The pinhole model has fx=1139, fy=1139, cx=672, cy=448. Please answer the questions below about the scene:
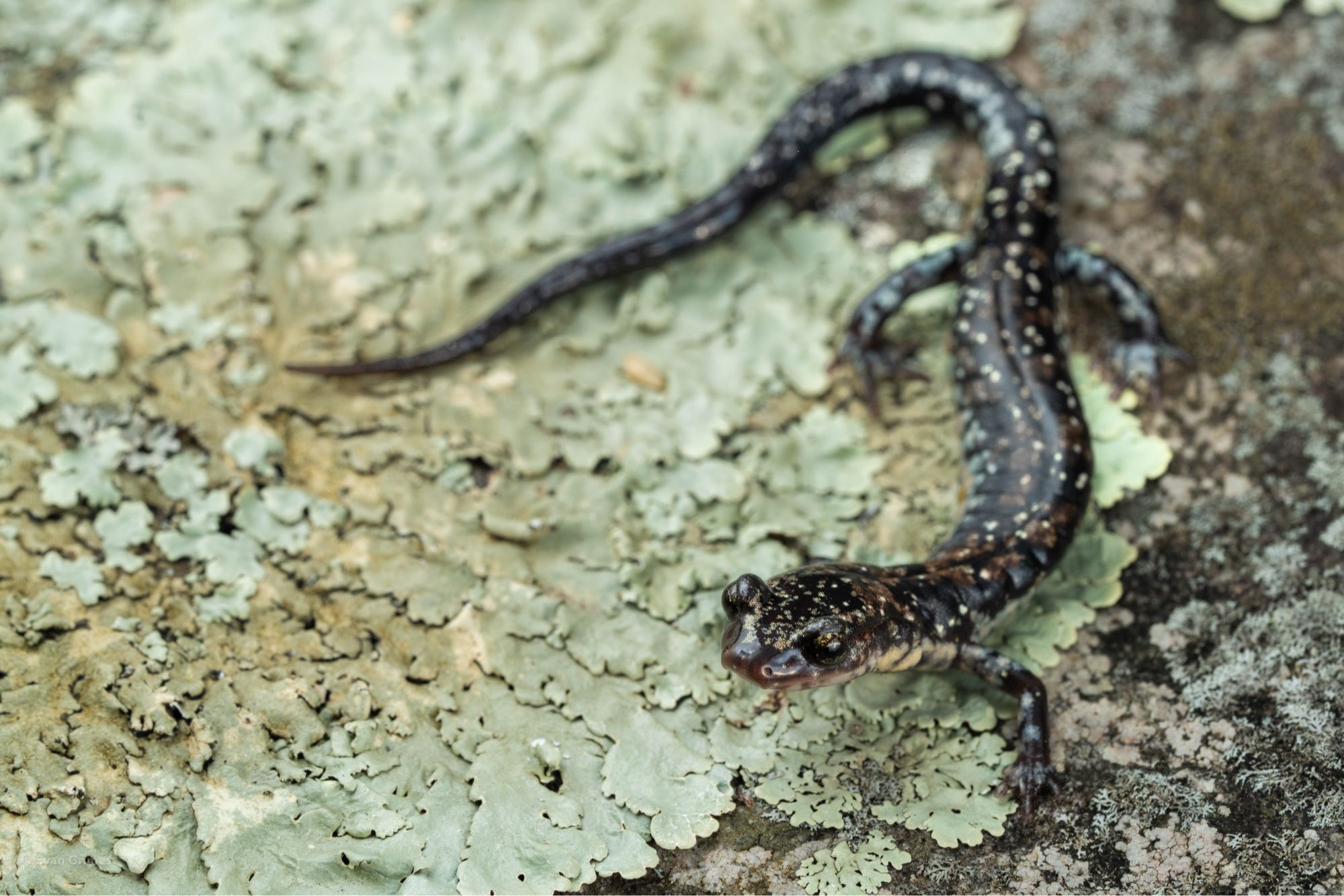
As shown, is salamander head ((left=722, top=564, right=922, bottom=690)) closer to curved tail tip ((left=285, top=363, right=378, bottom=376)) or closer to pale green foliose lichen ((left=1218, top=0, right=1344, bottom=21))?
curved tail tip ((left=285, top=363, right=378, bottom=376))

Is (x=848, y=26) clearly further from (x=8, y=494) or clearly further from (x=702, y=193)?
(x=8, y=494)

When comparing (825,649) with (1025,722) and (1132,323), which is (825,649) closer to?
(1025,722)

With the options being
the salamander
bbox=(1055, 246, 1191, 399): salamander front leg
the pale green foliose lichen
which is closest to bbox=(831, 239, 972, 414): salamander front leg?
the salamander

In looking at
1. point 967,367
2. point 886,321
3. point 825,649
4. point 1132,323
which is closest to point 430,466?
point 825,649

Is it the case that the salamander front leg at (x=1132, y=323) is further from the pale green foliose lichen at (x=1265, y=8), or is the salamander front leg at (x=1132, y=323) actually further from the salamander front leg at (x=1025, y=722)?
the pale green foliose lichen at (x=1265, y=8)

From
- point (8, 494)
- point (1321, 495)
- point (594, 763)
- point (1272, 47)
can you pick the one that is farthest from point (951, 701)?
point (1272, 47)

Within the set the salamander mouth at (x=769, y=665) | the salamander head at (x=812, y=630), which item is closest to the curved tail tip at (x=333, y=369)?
the salamander head at (x=812, y=630)
